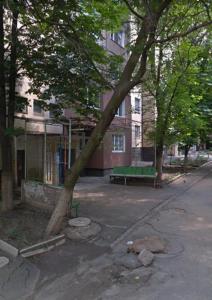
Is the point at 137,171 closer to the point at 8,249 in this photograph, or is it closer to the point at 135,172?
the point at 135,172

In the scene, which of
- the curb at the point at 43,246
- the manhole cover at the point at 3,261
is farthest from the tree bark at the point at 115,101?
the manhole cover at the point at 3,261

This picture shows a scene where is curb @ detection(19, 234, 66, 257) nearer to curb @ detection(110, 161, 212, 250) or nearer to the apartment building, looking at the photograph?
curb @ detection(110, 161, 212, 250)

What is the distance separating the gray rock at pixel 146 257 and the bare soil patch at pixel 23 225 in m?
2.25

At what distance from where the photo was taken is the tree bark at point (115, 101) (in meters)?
7.39

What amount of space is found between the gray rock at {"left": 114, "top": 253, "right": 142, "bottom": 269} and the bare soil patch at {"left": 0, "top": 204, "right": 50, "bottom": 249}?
6.00 ft

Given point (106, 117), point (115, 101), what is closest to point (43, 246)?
point (106, 117)

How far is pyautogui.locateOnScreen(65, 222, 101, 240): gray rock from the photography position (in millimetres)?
7855

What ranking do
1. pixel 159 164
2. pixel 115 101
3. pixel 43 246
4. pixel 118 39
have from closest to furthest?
pixel 43 246 < pixel 115 101 < pixel 159 164 < pixel 118 39

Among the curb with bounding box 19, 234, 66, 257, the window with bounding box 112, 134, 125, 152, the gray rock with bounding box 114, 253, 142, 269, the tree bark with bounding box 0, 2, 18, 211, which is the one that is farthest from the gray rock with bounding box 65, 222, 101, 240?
the window with bounding box 112, 134, 125, 152

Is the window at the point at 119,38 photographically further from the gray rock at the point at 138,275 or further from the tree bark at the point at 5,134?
the gray rock at the point at 138,275

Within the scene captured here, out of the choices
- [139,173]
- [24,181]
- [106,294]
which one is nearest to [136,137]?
[139,173]

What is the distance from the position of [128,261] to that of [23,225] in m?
2.92

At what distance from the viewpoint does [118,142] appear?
23109 mm

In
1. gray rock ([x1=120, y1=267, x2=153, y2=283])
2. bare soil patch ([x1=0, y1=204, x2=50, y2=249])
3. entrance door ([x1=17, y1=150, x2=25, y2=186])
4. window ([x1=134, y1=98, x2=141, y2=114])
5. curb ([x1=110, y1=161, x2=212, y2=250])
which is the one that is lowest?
gray rock ([x1=120, y1=267, x2=153, y2=283])
